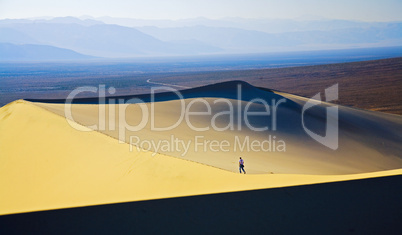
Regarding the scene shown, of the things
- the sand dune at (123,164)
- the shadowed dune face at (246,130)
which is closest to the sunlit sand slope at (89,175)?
the sand dune at (123,164)

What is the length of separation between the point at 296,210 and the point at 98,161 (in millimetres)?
5739

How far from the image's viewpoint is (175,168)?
920 cm

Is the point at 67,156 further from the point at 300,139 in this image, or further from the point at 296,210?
the point at 300,139

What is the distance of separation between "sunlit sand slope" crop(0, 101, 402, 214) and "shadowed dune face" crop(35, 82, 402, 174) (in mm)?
1113

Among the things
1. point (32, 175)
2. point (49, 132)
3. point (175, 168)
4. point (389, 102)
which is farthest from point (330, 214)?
point (389, 102)

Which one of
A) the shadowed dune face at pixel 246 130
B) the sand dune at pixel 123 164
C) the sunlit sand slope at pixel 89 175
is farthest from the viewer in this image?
the shadowed dune face at pixel 246 130

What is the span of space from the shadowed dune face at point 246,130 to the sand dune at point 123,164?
3.7 inches

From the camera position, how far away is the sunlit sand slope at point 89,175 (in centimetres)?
717

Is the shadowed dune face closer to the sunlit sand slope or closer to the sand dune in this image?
the sand dune

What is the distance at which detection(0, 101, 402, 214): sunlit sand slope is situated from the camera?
23.5ft

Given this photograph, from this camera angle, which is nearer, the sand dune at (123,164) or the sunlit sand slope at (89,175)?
the sunlit sand slope at (89,175)

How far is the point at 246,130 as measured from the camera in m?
16.8

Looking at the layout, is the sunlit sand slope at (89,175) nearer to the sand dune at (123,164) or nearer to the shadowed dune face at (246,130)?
the sand dune at (123,164)

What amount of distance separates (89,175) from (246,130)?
9.06m
